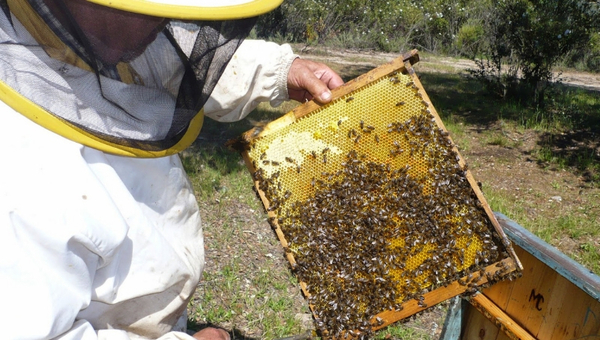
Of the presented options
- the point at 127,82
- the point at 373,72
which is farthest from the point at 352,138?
the point at 127,82

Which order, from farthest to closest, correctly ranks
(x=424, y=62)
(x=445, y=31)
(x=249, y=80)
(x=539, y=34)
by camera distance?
(x=445, y=31)
(x=424, y=62)
(x=539, y=34)
(x=249, y=80)

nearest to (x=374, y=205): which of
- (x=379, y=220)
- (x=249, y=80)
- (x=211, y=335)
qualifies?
(x=379, y=220)

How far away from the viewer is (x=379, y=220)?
2670mm

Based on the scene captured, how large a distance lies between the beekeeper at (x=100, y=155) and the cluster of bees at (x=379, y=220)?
A: 30.4 inches

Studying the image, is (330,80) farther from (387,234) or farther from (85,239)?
(85,239)

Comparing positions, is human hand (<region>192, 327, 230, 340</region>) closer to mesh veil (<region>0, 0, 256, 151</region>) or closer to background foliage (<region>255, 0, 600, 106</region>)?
mesh veil (<region>0, 0, 256, 151</region>)

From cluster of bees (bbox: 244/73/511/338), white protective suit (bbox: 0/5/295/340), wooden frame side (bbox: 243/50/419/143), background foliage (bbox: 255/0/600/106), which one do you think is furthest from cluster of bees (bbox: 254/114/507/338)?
background foliage (bbox: 255/0/600/106)

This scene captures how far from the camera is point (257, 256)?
498 cm

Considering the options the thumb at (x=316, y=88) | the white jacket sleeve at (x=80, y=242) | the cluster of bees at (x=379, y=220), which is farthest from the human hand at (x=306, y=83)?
the white jacket sleeve at (x=80, y=242)

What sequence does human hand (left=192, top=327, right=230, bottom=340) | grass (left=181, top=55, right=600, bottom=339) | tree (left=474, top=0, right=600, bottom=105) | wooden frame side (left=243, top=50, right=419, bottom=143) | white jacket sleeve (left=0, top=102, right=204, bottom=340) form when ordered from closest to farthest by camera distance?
white jacket sleeve (left=0, top=102, right=204, bottom=340)
human hand (left=192, top=327, right=230, bottom=340)
wooden frame side (left=243, top=50, right=419, bottom=143)
grass (left=181, top=55, right=600, bottom=339)
tree (left=474, top=0, right=600, bottom=105)

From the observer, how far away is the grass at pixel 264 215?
421 centimetres

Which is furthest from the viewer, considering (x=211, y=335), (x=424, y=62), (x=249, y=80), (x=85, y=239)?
(x=424, y=62)

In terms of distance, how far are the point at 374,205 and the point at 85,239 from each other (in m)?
1.56

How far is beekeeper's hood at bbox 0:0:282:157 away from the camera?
154cm
